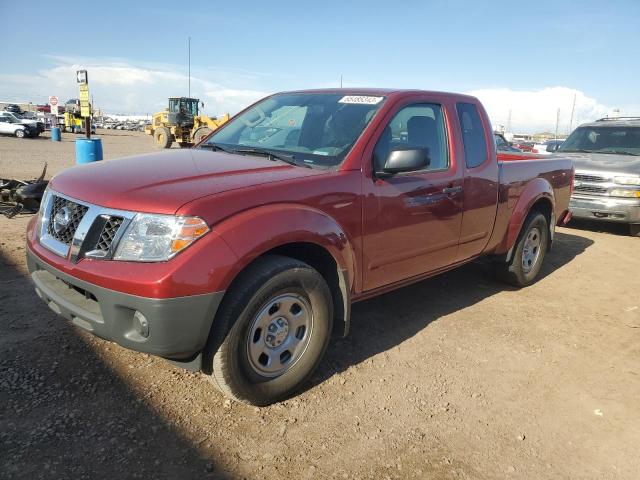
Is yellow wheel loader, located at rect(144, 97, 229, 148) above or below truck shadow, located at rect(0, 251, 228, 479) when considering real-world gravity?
above

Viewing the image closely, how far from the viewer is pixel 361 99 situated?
12.2 feet

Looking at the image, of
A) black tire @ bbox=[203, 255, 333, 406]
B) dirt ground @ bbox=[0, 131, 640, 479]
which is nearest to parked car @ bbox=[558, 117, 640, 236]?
dirt ground @ bbox=[0, 131, 640, 479]

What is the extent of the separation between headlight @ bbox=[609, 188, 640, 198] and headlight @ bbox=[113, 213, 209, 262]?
26.0 feet

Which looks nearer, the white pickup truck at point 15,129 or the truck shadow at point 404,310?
the truck shadow at point 404,310

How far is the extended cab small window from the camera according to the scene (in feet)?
11.4

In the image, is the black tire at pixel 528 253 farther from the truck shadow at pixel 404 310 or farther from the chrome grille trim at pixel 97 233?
the chrome grille trim at pixel 97 233

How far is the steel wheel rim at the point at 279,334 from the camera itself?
2.81m

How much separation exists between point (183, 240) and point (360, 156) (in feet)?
4.47

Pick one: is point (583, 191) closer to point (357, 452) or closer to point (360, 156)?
point (360, 156)

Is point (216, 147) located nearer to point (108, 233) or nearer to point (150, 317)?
point (108, 233)

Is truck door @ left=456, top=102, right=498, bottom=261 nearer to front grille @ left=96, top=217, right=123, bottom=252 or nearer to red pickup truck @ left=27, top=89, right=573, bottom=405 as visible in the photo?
red pickup truck @ left=27, top=89, right=573, bottom=405

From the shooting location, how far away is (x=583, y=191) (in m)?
8.65

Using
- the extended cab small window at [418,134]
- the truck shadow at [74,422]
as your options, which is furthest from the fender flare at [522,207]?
the truck shadow at [74,422]

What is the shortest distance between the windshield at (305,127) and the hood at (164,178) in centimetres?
26
